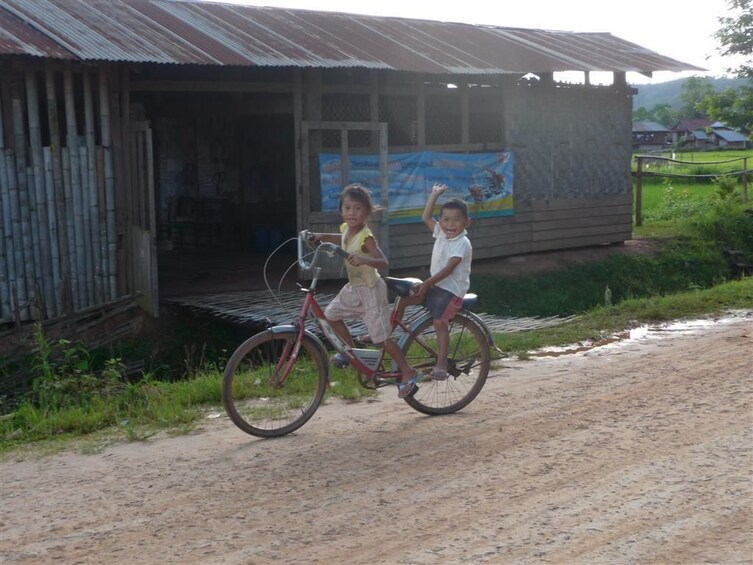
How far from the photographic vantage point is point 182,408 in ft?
21.5

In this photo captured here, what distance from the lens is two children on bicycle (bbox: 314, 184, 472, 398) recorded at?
5883mm

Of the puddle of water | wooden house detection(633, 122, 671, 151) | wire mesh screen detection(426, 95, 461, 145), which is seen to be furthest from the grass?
wooden house detection(633, 122, 671, 151)

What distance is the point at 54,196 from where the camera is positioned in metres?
10.1

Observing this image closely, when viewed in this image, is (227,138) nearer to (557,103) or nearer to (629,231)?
(557,103)

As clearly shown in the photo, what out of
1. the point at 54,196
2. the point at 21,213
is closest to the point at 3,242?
the point at 21,213

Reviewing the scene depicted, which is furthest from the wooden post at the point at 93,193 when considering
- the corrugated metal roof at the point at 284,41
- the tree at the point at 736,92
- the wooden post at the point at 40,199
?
the tree at the point at 736,92

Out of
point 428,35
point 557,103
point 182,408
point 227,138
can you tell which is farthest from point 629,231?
point 182,408

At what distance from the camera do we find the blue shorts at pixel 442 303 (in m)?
6.16

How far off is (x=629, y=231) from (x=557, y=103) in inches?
118

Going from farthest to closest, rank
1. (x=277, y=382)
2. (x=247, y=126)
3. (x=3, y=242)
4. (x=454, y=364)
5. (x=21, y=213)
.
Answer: (x=247, y=126)
(x=21, y=213)
(x=3, y=242)
(x=454, y=364)
(x=277, y=382)

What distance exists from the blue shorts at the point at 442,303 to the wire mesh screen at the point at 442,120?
8249 mm

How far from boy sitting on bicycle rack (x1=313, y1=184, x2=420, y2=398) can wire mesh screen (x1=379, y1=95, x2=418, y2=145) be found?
7.79 meters

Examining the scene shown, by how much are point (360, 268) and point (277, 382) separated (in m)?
0.85

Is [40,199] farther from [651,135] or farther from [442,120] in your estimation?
[651,135]
